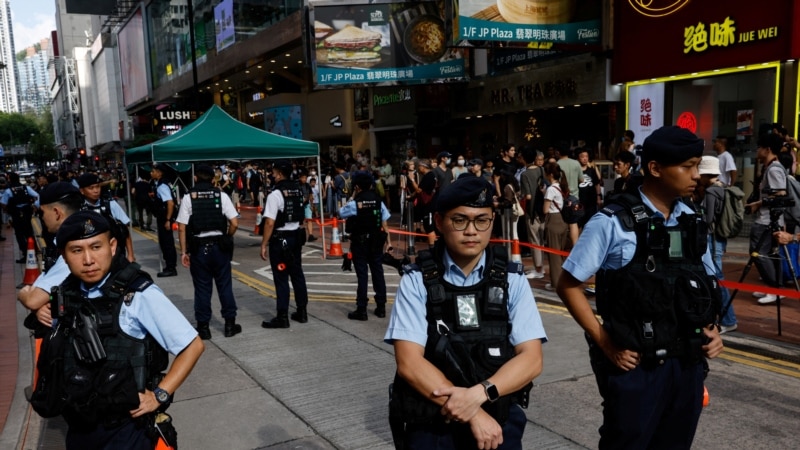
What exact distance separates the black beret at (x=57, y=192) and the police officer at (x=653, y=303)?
3.51 metres

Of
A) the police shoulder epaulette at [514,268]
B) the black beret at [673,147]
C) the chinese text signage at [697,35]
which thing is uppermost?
the chinese text signage at [697,35]

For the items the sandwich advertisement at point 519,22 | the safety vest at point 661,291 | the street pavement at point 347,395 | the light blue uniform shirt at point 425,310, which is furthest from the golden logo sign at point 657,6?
the light blue uniform shirt at point 425,310

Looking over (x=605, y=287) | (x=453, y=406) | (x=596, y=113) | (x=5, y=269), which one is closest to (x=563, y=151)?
(x=596, y=113)

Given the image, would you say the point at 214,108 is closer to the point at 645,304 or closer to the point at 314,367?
the point at 314,367

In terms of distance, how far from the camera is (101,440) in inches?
109

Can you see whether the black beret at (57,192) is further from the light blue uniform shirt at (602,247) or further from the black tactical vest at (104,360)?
the light blue uniform shirt at (602,247)

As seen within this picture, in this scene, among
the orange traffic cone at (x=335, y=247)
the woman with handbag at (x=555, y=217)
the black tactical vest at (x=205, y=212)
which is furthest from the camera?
the orange traffic cone at (x=335, y=247)

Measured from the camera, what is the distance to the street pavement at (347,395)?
4.62 m

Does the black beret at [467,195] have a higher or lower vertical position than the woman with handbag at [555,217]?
higher

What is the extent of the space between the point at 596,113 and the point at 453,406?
1597 centimetres

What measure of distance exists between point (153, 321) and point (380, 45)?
58.3ft

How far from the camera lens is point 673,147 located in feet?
9.41

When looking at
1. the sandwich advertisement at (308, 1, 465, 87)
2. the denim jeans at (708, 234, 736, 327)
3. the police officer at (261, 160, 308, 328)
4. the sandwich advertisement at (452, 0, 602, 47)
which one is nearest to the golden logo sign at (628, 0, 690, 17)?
the sandwich advertisement at (452, 0, 602, 47)

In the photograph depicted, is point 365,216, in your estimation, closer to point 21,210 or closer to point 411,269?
point 411,269
